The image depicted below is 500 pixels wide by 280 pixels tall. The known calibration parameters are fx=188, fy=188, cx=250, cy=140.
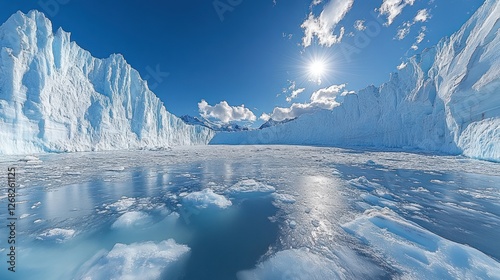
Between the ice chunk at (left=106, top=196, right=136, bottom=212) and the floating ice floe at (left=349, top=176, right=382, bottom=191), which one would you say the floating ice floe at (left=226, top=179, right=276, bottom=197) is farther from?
the floating ice floe at (left=349, top=176, right=382, bottom=191)

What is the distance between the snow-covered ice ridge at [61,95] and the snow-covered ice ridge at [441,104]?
44.1m

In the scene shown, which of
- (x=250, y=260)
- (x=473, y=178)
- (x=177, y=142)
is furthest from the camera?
(x=177, y=142)

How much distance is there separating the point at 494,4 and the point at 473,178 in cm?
2174

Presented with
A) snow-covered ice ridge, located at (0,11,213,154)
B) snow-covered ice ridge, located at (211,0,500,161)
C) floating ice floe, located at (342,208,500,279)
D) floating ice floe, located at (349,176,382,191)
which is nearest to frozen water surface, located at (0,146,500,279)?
floating ice floe, located at (342,208,500,279)

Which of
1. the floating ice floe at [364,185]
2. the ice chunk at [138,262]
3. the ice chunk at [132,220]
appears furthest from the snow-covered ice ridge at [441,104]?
the ice chunk at [132,220]

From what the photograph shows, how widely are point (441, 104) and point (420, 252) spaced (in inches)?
1272

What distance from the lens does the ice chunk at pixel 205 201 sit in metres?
5.41

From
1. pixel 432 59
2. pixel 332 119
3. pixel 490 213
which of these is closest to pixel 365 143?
pixel 332 119

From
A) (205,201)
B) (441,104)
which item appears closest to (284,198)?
(205,201)

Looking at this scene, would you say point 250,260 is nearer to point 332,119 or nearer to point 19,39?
point 19,39

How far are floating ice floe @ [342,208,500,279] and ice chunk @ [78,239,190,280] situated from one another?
3409mm

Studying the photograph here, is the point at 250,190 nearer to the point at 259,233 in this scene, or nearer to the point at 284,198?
the point at 284,198

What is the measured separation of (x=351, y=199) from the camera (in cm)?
591

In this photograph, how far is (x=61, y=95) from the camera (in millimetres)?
25953
